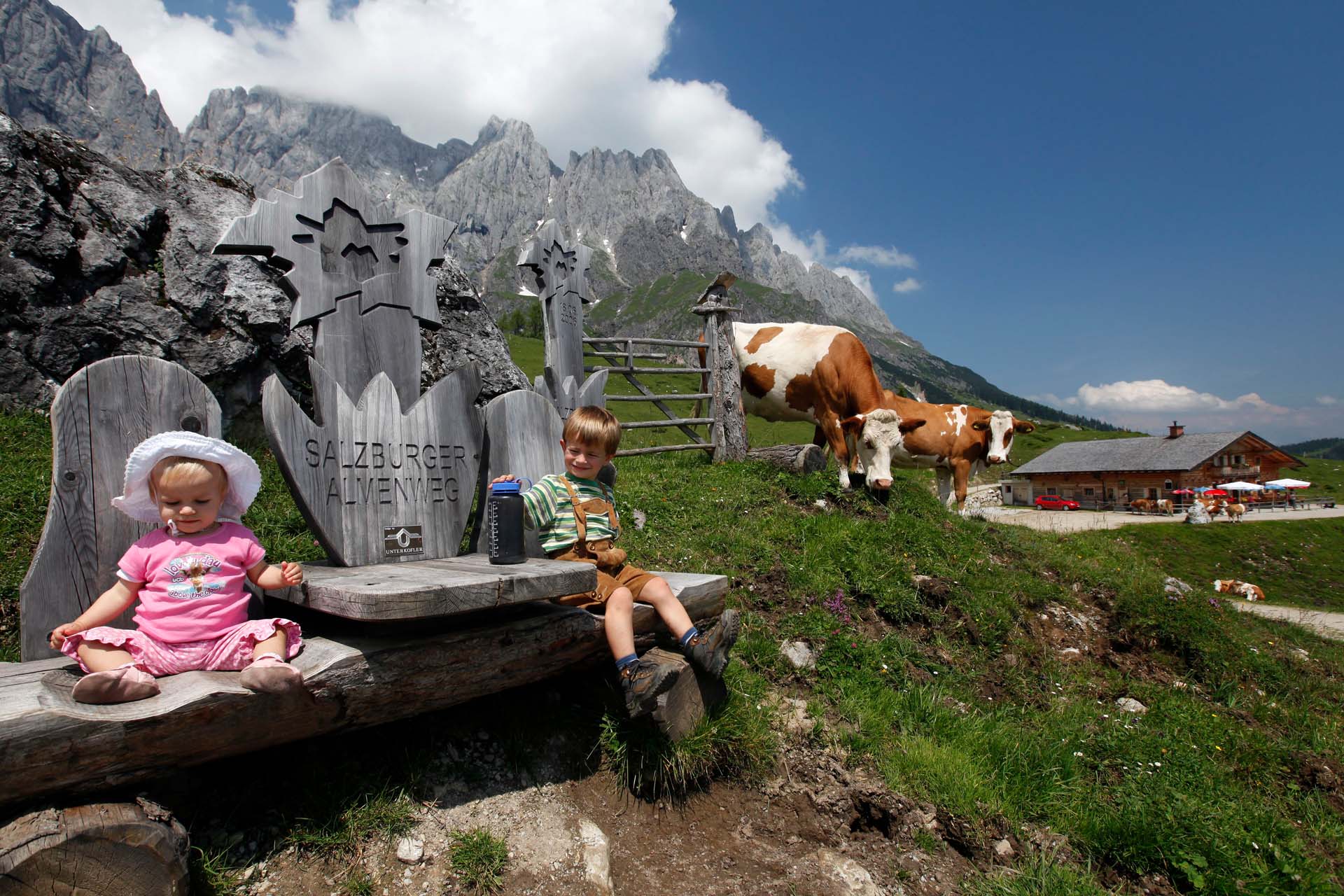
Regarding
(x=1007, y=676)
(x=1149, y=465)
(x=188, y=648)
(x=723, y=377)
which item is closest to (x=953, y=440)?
(x=723, y=377)

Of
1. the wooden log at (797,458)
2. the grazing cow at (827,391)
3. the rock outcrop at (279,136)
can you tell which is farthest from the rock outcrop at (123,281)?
the rock outcrop at (279,136)

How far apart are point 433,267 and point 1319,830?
6.62 metres

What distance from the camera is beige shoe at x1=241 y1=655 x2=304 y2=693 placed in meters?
2.21

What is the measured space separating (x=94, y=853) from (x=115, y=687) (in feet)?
1.50

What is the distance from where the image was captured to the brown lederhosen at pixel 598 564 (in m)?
3.38

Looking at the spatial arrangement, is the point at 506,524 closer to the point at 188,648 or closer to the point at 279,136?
the point at 188,648

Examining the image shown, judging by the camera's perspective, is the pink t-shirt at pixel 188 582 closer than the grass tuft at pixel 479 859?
Yes

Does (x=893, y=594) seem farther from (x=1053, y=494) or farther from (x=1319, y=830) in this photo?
(x=1053, y=494)

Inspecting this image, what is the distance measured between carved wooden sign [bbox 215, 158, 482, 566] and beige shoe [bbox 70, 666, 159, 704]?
1047 millimetres

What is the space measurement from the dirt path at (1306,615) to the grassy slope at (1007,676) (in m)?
3.57

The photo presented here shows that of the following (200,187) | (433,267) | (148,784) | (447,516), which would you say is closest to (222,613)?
(148,784)

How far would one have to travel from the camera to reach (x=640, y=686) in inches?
121

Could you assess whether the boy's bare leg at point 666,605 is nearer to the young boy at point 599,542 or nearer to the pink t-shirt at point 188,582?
the young boy at point 599,542

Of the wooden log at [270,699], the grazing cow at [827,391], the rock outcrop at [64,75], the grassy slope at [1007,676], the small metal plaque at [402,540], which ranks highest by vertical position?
the rock outcrop at [64,75]
